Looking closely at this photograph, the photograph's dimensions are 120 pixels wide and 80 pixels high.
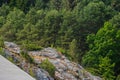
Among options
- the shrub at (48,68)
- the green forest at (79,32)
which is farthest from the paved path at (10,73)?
the green forest at (79,32)

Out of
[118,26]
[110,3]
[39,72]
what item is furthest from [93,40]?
[39,72]

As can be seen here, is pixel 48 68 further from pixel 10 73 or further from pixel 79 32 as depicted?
pixel 79 32

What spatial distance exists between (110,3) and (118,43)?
22797 millimetres

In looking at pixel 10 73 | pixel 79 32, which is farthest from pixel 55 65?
pixel 79 32

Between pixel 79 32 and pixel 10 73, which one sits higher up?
pixel 10 73

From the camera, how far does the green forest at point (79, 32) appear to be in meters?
37.3

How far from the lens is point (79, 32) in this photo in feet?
154

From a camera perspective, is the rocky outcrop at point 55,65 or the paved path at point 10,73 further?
the rocky outcrop at point 55,65

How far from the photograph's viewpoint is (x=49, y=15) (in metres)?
48.2

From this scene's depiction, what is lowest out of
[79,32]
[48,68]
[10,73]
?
[79,32]


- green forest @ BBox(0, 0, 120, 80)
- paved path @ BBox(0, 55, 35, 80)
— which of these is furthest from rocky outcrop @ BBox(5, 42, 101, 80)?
green forest @ BBox(0, 0, 120, 80)

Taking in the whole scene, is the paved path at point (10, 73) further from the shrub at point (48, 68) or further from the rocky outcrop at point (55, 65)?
the shrub at point (48, 68)

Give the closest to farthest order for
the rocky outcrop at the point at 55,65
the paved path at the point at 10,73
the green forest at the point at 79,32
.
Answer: the paved path at the point at 10,73
the rocky outcrop at the point at 55,65
the green forest at the point at 79,32

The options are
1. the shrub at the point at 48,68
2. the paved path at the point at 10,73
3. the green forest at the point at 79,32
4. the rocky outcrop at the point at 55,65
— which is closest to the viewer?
the paved path at the point at 10,73
